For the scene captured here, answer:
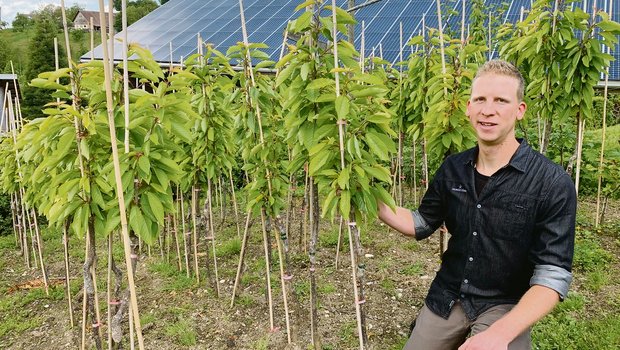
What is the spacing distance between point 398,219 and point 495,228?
56cm

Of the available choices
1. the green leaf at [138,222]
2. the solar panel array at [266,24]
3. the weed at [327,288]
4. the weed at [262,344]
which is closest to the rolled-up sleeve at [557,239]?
the green leaf at [138,222]

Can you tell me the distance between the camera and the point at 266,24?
38.8 feet

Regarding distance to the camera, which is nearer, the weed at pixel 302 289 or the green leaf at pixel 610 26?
the green leaf at pixel 610 26

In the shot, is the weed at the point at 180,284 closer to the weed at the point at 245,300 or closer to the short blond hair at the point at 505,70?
the weed at the point at 245,300

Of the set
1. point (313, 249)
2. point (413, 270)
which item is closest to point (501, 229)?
point (313, 249)

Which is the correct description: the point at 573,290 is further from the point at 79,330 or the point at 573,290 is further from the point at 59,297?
the point at 59,297

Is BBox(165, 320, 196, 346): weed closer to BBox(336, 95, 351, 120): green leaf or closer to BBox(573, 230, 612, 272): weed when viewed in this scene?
BBox(336, 95, 351, 120): green leaf

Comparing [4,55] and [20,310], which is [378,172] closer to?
[20,310]

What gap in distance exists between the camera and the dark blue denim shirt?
1939 mm

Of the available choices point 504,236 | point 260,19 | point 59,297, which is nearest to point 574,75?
point 504,236

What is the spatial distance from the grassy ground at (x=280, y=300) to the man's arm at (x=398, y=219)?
4.46ft

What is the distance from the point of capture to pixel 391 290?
4332 millimetres

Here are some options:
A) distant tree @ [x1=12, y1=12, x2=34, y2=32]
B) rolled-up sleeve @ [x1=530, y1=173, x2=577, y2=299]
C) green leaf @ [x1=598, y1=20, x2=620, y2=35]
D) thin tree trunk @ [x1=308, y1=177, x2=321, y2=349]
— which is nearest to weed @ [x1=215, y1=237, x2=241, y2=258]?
thin tree trunk @ [x1=308, y1=177, x2=321, y2=349]

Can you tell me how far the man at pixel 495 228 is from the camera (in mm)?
1905
